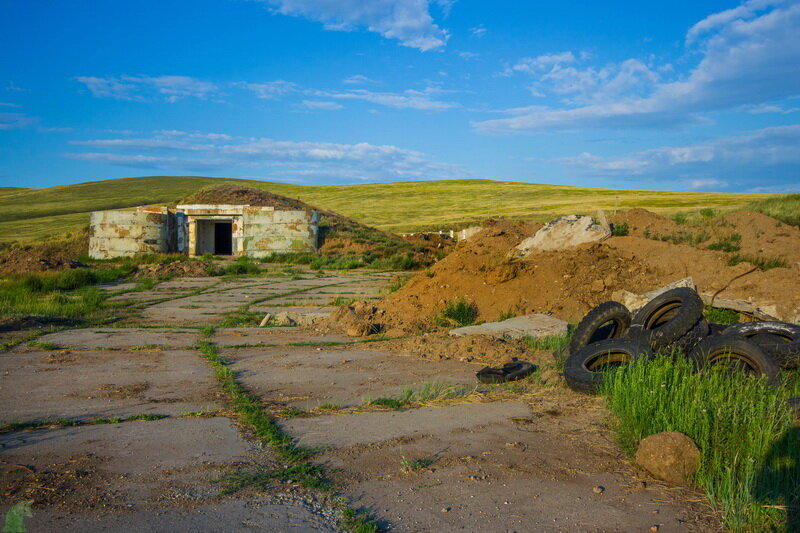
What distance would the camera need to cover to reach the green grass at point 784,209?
16766mm

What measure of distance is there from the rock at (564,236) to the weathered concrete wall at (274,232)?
731 inches

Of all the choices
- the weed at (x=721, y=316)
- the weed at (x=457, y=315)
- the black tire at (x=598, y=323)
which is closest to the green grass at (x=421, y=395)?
the black tire at (x=598, y=323)

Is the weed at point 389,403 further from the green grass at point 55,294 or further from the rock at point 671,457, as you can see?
the green grass at point 55,294

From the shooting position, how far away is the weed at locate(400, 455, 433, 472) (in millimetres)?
4199

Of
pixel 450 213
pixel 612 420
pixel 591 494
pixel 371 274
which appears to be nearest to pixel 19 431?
pixel 591 494

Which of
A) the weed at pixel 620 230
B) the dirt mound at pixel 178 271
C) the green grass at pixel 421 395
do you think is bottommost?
the dirt mound at pixel 178 271

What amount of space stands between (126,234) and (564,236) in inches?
892

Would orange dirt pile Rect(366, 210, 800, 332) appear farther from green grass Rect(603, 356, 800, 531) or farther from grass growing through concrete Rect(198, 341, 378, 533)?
green grass Rect(603, 356, 800, 531)

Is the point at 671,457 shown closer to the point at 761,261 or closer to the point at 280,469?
the point at 280,469

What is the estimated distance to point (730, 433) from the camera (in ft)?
14.4

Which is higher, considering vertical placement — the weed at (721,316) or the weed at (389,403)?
the weed at (721,316)

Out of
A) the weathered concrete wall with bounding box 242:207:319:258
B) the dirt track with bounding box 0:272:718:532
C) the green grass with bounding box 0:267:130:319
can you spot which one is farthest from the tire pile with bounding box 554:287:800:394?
the weathered concrete wall with bounding box 242:207:319:258

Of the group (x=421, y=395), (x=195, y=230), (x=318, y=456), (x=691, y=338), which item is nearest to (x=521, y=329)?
(x=691, y=338)

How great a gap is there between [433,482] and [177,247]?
29.2 m
